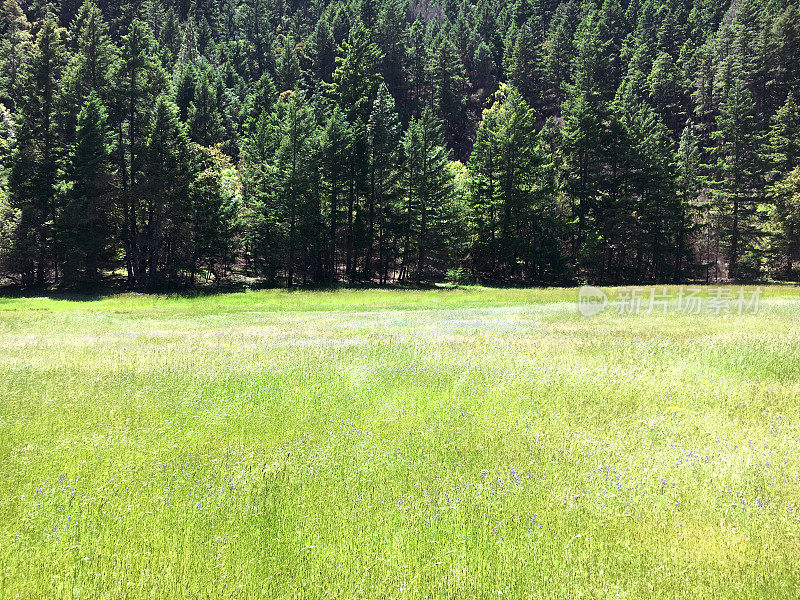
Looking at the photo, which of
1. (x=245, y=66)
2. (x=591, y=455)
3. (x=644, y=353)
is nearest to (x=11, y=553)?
(x=591, y=455)

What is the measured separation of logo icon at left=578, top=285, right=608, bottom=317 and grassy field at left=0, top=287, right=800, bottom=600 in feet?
39.2

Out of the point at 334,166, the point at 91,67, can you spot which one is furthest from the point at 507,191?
the point at 91,67

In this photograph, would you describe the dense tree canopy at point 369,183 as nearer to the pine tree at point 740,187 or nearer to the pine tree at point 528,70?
the pine tree at point 740,187

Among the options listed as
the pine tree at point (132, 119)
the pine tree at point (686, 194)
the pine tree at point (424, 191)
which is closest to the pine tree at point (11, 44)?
the pine tree at point (132, 119)

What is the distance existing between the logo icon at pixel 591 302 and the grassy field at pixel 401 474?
12.0 metres

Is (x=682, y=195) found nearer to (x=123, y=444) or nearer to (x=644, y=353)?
(x=644, y=353)

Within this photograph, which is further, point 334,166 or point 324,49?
point 324,49

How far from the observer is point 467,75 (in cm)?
11412

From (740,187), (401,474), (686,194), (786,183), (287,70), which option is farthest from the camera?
(287,70)

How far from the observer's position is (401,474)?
6.25 m

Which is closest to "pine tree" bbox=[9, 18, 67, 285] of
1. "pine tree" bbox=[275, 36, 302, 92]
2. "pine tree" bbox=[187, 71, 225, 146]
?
"pine tree" bbox=[187, 71, 225, 146]

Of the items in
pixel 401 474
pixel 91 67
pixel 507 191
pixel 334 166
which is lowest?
pixel 401 474

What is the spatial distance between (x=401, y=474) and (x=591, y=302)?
2826 cm

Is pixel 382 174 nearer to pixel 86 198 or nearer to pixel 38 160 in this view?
pixel 86 198
